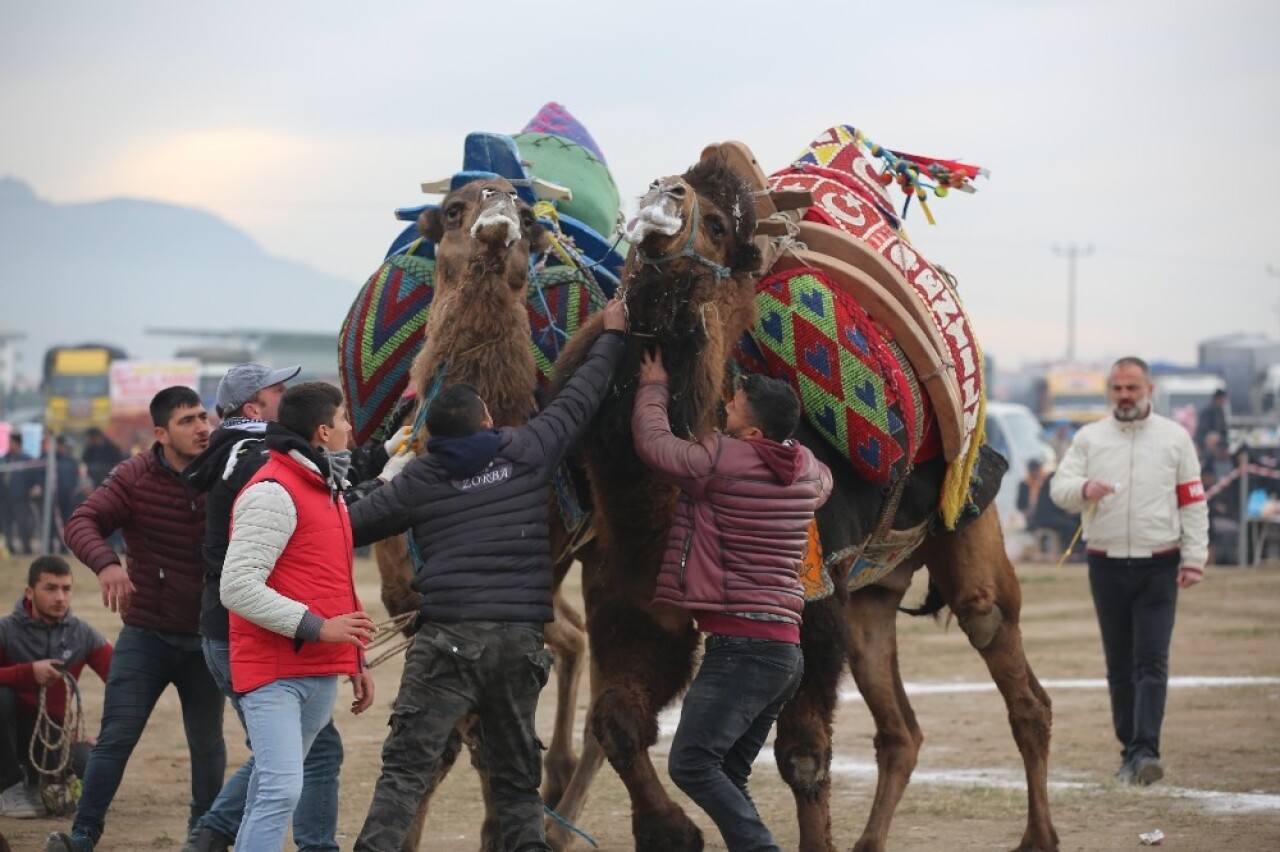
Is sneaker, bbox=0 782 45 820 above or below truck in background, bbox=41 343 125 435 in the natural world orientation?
below

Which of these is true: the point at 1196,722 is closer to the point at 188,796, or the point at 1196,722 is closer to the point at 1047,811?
the point at 1047,811

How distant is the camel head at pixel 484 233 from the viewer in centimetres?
582

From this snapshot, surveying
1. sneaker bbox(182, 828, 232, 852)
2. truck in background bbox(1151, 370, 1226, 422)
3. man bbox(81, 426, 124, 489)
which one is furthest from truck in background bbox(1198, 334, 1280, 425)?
sneaker bbox(182, 828, 232, 852)

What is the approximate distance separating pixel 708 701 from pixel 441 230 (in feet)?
6.71

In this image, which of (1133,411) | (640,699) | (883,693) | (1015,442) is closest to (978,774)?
(883,693)

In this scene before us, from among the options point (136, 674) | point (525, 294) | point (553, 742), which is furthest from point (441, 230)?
point (553, 742)

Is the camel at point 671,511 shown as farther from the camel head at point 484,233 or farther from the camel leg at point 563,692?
the camel leg at point 563,692

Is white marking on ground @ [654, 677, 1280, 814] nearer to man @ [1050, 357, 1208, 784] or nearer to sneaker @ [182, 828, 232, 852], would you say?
man @ [1050, 357, 1208, 784]

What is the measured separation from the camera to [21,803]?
780 centimetres

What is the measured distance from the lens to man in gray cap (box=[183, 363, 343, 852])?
5645mm

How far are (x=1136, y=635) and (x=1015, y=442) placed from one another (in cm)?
1731

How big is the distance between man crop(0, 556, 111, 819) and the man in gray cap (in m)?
2.04

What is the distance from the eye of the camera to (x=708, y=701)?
17.8 ft

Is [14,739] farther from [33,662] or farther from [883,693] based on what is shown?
[883,693]
